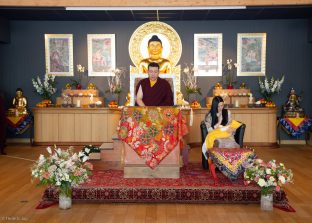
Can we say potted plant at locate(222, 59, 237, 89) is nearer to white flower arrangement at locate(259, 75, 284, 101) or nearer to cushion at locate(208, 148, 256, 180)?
white flower arrangement at locate(259, 75, 284, 101)

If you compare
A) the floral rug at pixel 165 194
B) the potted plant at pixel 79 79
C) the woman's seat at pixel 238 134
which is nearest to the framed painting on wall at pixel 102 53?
the potted plant at pixel 79 79

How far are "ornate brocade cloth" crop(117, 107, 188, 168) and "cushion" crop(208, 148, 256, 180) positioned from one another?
544 millimetres

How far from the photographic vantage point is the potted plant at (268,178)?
13.8 ft

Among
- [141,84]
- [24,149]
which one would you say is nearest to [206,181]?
[141,84]

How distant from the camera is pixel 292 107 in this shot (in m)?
8.96

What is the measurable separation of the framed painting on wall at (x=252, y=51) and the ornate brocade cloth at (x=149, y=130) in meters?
4.93

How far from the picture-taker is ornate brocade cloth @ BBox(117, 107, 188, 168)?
4.95 meters

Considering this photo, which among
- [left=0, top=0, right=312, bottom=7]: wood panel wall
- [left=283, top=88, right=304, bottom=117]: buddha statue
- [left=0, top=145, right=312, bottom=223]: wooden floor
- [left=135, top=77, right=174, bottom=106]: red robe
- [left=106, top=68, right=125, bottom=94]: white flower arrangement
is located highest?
[left=0, top=0, right=312, bottom=7]: wood panel wall

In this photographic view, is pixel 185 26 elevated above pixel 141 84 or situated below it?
above

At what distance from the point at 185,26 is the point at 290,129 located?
3.23m

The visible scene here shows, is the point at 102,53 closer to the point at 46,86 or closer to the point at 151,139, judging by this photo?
the point at 46,86

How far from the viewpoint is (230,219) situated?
403 cm

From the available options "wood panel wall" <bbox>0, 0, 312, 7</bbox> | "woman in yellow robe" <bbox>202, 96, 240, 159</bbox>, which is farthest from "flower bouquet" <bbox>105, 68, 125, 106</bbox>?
"woman in yellow robe" <bbox>202, 96, 240, 159</bbox>

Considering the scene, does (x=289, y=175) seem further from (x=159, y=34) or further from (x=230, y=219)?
(x=159, y=34)
